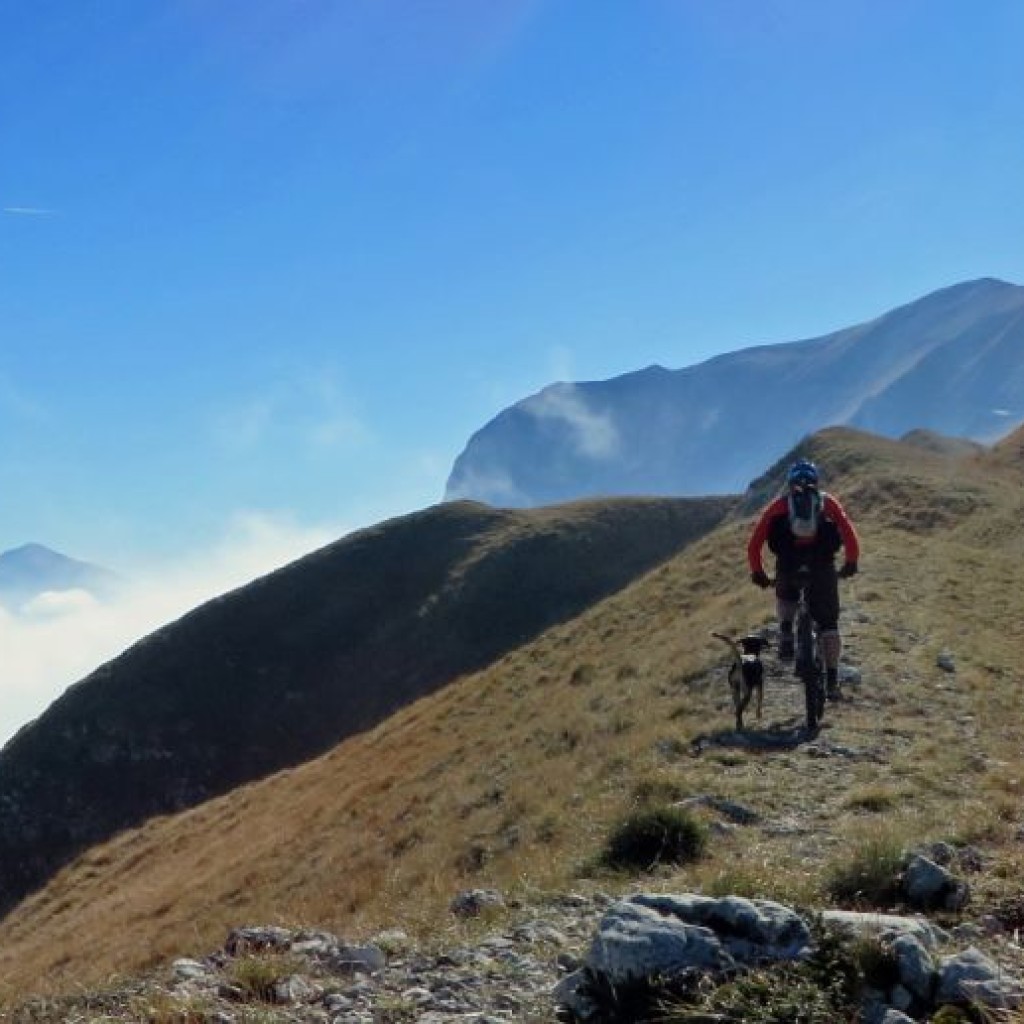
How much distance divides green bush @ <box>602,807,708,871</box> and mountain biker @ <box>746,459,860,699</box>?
197 inches

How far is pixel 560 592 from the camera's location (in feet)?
240

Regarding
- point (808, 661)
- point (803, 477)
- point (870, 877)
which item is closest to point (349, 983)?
point (870, 877)

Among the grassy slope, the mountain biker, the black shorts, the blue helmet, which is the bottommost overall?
the grassy slope

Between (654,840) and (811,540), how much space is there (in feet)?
19.0

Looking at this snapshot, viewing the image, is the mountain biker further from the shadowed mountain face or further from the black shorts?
the shadowed mountain face

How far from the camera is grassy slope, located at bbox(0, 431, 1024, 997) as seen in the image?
9.95m

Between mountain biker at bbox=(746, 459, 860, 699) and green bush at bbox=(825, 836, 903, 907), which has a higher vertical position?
mountain biker at bbox=(746, 459, 860, 699)

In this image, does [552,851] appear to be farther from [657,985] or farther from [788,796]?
[657,985]

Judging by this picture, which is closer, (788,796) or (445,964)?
(445,964)

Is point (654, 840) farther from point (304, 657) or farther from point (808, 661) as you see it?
point (304, 657)

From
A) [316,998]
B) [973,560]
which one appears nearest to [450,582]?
[973,560]

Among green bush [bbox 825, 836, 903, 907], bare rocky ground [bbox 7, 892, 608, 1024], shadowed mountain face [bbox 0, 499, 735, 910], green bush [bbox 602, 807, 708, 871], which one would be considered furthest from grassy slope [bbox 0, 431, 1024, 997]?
shadowed mountain face [bbox 0, 499, 735, 910]

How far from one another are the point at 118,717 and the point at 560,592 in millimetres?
28879

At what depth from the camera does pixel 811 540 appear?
13.7 meters
